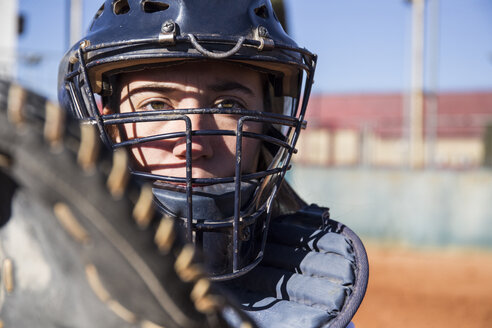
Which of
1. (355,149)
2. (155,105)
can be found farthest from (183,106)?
(355,149)

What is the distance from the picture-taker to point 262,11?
1.65 m

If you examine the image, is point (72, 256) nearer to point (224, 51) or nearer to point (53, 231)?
point (53, 231)

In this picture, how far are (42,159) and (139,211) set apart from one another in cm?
12

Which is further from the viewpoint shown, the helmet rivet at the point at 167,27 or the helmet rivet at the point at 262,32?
the helmet rivet at the point at 262,32

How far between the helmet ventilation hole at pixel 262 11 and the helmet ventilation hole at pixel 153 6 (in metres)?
0.29

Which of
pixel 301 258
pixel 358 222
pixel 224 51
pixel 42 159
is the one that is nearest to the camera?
pixel 42 159

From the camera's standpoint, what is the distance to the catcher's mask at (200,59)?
131 centimetres

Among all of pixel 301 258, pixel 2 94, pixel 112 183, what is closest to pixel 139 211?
pixel 112 183

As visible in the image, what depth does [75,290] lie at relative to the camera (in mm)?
627

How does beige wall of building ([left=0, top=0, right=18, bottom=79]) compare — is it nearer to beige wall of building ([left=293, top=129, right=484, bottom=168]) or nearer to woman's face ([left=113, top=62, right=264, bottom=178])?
beige wall of building ([left=293, top=129, right=484, bottom=168])

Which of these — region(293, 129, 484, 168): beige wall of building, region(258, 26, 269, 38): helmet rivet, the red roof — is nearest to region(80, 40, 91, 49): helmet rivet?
region(258, 26, 269, 38): helmet rivet

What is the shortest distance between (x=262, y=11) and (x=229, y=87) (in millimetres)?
317

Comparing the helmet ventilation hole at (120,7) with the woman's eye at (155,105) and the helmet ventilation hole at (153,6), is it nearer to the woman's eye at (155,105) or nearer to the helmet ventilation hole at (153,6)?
the helmet ventilation hole at (153,6)

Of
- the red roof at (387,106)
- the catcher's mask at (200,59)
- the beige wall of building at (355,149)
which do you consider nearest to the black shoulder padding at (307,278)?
the catcher's mask at (200,59)
